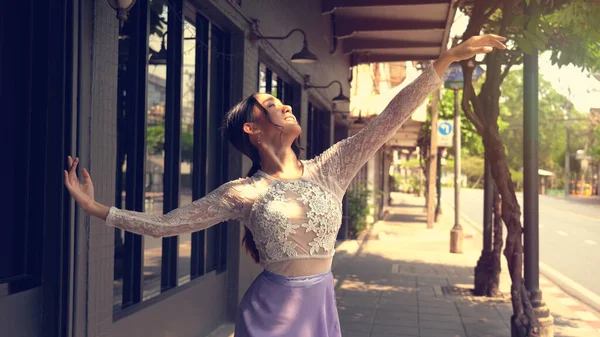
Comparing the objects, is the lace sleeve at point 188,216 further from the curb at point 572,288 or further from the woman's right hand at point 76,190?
the curb at point 572,288

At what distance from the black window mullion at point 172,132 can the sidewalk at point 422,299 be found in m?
2.25

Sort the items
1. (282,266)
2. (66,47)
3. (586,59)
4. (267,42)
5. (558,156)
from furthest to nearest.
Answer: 1. (558,156)
2. (267,42)
3. (586,59)
4. (66,47)
5. (282,266)

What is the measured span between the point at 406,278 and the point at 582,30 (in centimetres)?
554

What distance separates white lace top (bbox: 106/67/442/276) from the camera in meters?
2.50

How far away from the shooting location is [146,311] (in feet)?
15.5

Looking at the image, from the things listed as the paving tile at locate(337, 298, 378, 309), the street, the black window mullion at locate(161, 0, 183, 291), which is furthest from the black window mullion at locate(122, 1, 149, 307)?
the street

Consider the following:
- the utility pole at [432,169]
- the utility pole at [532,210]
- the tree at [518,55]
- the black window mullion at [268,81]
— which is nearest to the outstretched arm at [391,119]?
the tree at [518,55]

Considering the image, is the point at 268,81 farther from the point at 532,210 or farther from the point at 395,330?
the point at 532,210

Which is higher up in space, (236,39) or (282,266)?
(236,39)

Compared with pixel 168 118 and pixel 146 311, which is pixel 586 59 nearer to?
pixel 168 118

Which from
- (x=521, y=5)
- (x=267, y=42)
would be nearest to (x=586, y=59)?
(x=521, y=5)

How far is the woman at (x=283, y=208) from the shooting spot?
251cm

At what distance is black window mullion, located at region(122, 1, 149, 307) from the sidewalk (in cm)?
280

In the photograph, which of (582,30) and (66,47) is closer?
(66,47)
